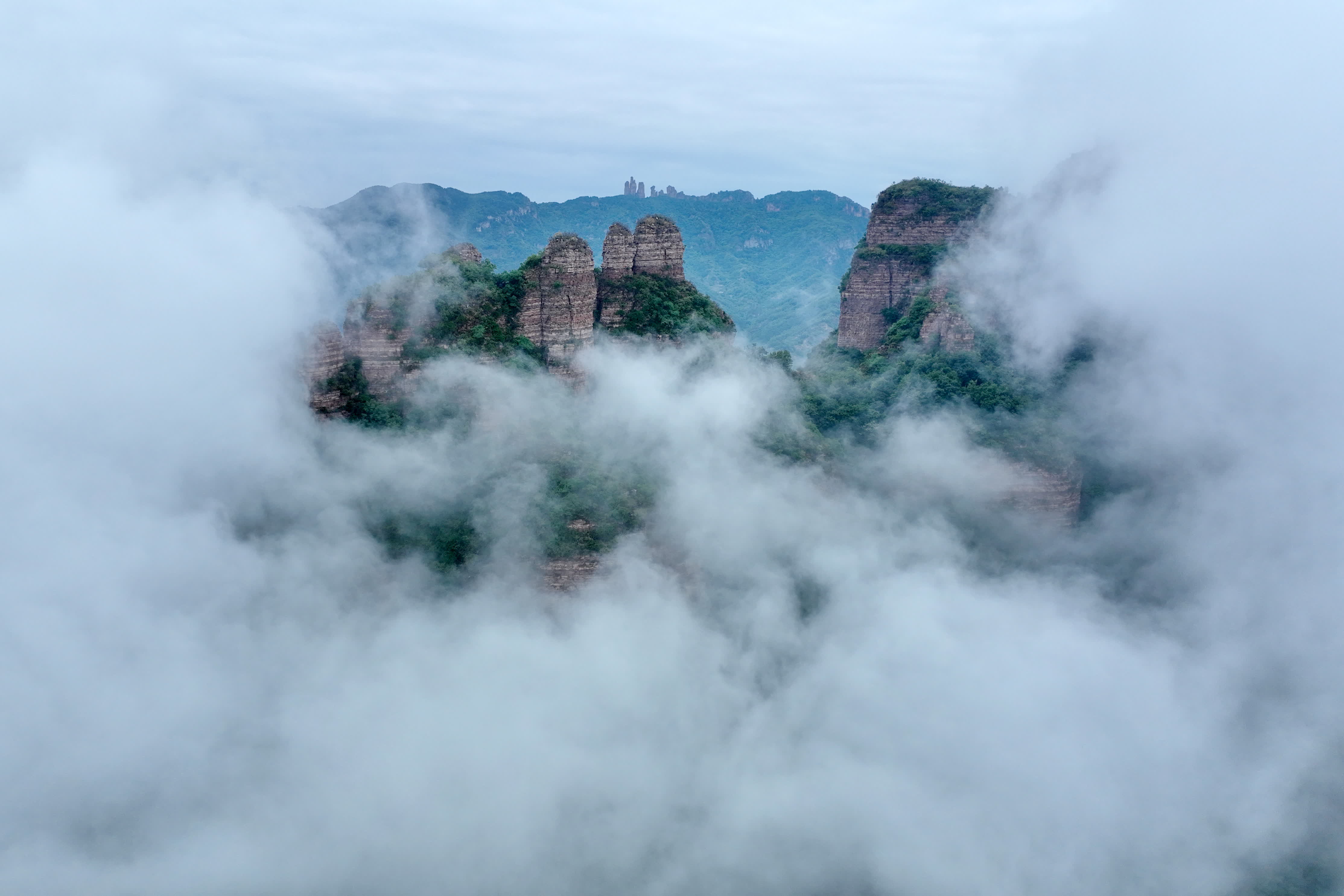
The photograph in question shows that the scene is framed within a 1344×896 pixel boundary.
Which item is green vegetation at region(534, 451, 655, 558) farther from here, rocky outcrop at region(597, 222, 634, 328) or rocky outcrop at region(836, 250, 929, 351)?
rocky outcrop at region(836, 250, 929, 351)

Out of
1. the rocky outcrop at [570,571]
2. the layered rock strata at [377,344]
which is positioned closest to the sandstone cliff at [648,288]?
the layered rock strata at [377,344]

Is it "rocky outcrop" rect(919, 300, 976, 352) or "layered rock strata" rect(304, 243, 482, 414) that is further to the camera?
"rocky outcrop" rect(919, 300, 976, 352)

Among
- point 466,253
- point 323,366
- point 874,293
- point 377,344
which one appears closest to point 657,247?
point 466,253

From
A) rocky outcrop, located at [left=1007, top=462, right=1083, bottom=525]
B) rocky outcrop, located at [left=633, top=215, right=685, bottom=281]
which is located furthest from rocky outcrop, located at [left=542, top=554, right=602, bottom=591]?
rocky outcrop, located at [left=1007, top=462, right=1083, bottom=525]

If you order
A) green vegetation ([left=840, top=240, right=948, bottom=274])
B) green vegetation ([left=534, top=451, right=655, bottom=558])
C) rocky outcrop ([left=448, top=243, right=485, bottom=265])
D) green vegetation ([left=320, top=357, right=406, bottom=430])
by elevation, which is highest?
green vegetation ([left=840, top=240, right=948, bottom=274])

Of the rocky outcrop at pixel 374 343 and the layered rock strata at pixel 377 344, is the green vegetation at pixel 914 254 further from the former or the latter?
the rocky outcrop at pixel 374 343

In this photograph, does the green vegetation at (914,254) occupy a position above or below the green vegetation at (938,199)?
below

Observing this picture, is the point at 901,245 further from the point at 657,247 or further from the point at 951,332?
the point at 657,247
